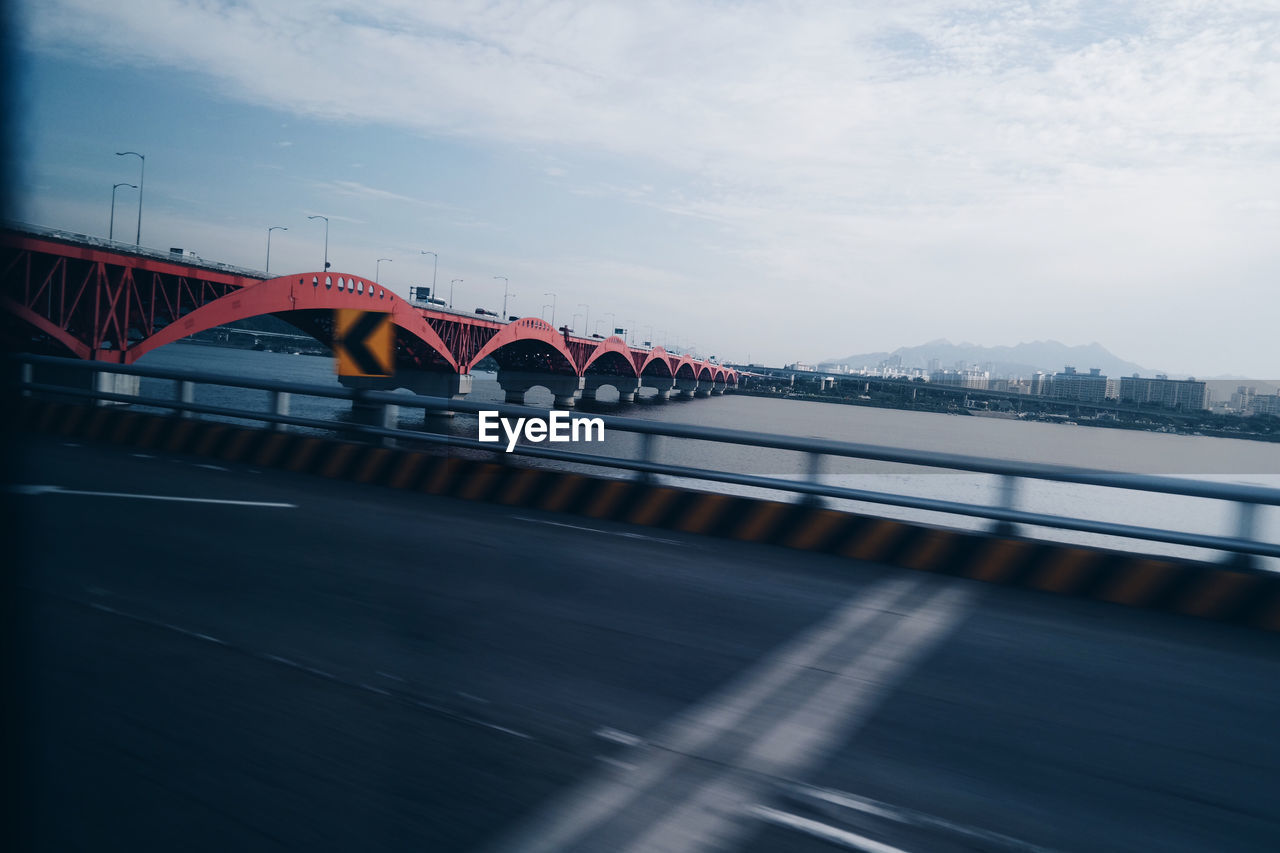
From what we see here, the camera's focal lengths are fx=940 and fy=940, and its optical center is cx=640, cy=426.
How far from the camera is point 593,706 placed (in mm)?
4328

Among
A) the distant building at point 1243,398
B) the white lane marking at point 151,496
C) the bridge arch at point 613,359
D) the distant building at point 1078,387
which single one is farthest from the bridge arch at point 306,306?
the distant building at point 1243,398

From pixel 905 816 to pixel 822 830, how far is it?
0.36 meters

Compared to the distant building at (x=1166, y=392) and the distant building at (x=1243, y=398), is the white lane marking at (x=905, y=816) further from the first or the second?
the distant building at (x=1166, y=392)

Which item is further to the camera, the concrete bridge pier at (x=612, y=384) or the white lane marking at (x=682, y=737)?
the concrete bridge pier at (x=612, y=384)

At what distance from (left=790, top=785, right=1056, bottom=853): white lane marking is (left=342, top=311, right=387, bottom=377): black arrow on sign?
25.9 feet

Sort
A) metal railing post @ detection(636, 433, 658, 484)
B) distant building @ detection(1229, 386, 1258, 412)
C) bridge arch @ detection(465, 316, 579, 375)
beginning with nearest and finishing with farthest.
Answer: metal railing post @ detection(636, 433, 658, 484) → distant building @ detection(1229, 386, 1258, 412) → bridge arch @ detection(465, 316, 579, 375)

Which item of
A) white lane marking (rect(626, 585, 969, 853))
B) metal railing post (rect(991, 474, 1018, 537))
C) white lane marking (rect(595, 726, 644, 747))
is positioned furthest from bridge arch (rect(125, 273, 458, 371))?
white lane marking (rect(595, 726, 644, 747))

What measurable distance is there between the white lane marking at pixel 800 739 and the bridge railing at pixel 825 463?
195 centimetres

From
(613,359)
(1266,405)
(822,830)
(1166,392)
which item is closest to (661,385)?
(613,359)

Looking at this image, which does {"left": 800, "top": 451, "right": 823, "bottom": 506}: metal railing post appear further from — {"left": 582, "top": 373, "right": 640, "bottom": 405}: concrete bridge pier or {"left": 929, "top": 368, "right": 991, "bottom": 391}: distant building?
{"left": 582, "top": 373, "right": 640, "bottom": 405}: concrete bridge pier

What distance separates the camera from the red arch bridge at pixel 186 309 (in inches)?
1505

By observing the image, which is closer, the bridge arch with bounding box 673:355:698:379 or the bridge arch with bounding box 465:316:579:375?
the bridge arch with bounding box 465:316:579:375

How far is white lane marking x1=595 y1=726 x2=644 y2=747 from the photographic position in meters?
3.94

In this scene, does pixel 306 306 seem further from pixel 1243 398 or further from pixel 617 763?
pixel 617 763
